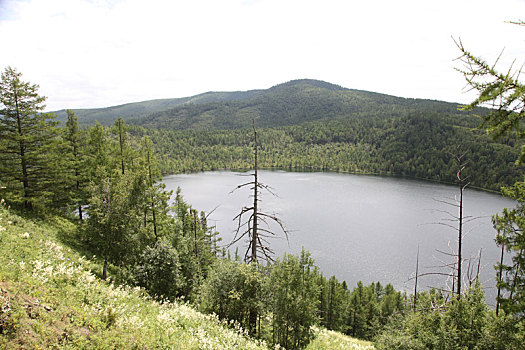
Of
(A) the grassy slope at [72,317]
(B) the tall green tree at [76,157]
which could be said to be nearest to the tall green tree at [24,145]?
(B) the tall green tree at [76,157]

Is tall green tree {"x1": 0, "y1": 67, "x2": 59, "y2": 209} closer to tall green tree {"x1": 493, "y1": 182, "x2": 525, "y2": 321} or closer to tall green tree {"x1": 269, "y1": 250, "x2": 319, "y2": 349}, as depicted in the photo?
tall green tree {"x1": 269, "y1": 250, "x2": 319, "y2": 349}

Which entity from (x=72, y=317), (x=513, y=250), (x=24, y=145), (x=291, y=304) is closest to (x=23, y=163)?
(x=24, y=145)

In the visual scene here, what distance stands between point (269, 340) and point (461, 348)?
825 cm

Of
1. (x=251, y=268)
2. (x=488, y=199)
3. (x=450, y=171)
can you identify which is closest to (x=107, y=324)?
(x=251, y=268)

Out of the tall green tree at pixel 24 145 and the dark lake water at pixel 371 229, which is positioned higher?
the tall green tree at pixel 24 145

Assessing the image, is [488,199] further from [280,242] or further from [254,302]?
[254,302]

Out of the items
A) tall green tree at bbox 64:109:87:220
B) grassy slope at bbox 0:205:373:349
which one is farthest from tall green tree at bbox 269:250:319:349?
tall green tree at bbox 64:109:87:220

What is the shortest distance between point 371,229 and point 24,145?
6152 centimetres

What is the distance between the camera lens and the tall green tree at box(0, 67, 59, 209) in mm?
16844

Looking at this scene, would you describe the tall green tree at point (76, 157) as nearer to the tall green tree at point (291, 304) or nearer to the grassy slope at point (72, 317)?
the grassy slope at point (72, 317)

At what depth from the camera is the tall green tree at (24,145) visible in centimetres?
1684

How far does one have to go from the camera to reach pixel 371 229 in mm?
61938

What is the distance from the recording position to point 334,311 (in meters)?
42.8

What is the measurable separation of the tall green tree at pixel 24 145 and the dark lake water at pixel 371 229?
46.7 feet
